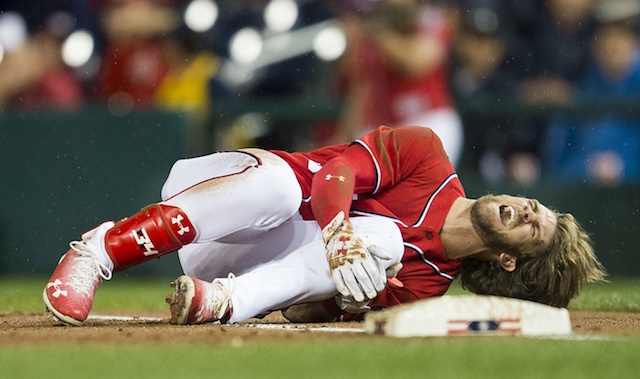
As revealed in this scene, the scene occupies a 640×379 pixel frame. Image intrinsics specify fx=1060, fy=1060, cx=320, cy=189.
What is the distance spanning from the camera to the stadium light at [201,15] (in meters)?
9.12

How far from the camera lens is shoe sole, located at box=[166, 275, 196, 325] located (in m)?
3.74

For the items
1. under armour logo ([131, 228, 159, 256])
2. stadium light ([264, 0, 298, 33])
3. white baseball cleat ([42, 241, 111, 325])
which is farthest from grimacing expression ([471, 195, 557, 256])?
stadium light ([264, 0, 298, 33])

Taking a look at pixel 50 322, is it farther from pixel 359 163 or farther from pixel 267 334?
pixel 359 163

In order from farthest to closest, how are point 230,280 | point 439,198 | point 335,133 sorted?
1. point 335,133
2. point 439,198
3. point 230,280

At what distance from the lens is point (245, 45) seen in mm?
9031

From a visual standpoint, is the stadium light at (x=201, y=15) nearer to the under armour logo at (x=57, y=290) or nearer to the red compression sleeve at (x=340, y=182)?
the red compression sleeve at (x=340, y=182)

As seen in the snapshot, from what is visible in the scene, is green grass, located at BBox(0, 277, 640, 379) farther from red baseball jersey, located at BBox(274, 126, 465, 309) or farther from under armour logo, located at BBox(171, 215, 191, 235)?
red baseball jersey, located at BBox(274, 126, 465, 309)

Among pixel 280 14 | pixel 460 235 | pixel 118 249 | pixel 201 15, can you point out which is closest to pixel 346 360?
pixel 118 249

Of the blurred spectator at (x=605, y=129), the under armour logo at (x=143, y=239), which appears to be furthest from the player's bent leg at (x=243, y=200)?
the blurred spectator at (x=605, y=129)

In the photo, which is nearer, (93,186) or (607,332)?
(607,332)

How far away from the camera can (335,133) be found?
805cm

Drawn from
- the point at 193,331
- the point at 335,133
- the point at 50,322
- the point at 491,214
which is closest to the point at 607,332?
the point at 491,214

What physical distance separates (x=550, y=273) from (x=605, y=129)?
4.05 metres

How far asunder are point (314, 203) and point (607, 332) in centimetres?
116
